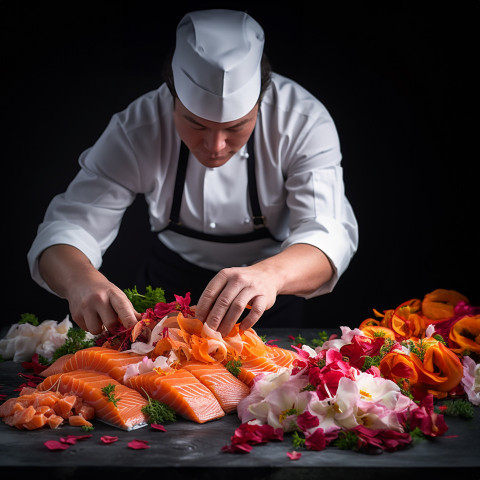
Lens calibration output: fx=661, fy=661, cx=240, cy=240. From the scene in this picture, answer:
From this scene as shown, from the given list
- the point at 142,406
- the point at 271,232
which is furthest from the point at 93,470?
the point at 271,232

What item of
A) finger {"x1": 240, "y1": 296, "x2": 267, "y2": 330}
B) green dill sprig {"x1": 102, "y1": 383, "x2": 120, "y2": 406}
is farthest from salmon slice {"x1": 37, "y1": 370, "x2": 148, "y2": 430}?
finger {"x1": 240, "y1": 296, "x2": 267, "y2": 330}

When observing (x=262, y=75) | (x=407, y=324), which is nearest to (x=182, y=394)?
(x=407, y=324)

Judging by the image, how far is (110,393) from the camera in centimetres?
151

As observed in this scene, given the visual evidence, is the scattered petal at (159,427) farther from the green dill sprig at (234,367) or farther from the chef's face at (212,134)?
the chef's face at (212,134)

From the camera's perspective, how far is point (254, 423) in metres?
1.44

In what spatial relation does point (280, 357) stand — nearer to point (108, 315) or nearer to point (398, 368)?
point (398, 368)

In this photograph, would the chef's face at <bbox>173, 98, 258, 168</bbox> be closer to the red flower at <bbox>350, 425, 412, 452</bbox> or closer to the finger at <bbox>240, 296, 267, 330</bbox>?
the finger at <bbox>240, 296, 267, 330</bbox>

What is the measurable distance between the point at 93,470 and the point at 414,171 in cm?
256

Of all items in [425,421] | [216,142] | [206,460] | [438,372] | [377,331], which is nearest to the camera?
[206,460]

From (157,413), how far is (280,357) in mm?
416

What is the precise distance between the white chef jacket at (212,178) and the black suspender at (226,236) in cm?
2

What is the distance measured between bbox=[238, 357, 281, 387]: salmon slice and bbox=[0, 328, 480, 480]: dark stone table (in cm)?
23

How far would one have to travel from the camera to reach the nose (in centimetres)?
200

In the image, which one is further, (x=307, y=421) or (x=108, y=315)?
(x=108, y=315)
